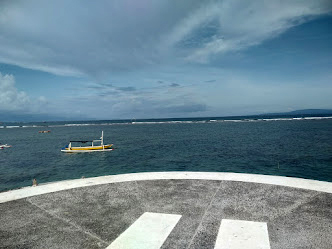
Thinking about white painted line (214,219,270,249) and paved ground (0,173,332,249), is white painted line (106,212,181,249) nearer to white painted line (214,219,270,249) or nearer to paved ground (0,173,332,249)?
paved ground (0,173,332,249)

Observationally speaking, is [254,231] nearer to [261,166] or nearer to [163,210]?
[163,210]

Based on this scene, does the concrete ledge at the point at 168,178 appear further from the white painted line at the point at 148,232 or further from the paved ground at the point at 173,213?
the white painted line at the point at 148,232

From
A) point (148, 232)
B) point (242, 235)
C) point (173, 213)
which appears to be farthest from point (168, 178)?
point (242, 235)

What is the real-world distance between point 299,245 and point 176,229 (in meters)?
2.12

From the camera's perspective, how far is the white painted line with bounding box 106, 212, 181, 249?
13.0ft

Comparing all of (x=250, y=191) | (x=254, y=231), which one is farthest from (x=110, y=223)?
(x=250, y=191)

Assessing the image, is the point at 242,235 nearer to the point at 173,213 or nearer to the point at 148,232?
the point at 173,213

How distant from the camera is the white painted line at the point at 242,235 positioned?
152 inches

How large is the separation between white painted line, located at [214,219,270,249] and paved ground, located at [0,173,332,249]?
0.34 feet

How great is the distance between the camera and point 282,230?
429 cm

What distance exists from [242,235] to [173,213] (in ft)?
5.08

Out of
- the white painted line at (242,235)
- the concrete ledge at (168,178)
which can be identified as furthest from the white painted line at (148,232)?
the concrete ledge at (168,178)

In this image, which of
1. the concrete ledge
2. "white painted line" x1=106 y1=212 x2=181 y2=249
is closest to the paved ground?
"white painted line" x1=106 y1=212 x2=181 y2=249

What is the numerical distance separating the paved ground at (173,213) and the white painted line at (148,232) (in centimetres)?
8
